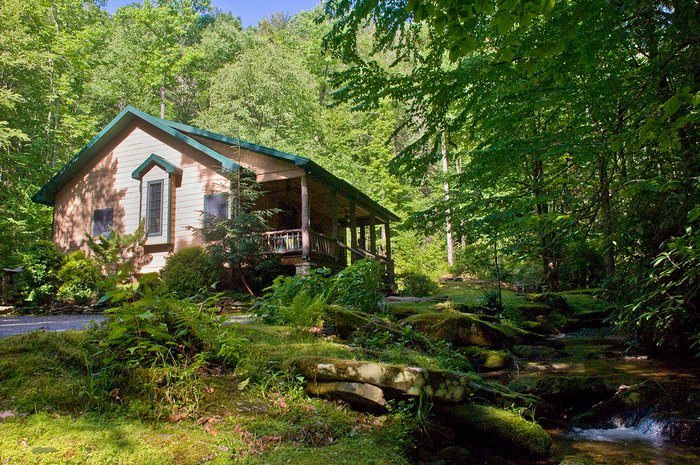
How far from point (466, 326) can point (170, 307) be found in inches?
235

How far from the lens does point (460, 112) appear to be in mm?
10906

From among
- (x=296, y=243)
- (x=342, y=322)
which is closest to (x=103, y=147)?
(x=296, y=243)

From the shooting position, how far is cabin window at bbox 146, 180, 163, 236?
16797 millimetres

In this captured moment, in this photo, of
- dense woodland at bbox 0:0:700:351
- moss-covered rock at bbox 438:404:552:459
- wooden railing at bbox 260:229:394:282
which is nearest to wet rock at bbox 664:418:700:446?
dense woodland at bbox 0:0:700:351

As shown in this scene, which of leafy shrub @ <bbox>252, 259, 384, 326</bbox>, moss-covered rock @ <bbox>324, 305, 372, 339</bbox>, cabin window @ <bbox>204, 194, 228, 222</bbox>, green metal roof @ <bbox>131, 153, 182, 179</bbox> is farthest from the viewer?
green metal roof @ <bbox>131, 153, 182, 179</bbox>

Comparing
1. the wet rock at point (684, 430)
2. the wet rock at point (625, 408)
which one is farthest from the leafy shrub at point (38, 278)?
the wet rock at point (684, 430)

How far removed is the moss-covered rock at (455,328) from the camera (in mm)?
7832

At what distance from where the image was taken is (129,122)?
1794 cm

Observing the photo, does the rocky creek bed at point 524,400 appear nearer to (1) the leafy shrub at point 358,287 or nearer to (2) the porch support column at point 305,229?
(1) the leafy shrub at point 358,287

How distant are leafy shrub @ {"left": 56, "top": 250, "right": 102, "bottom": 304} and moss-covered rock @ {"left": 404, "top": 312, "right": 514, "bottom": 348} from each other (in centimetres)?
1163

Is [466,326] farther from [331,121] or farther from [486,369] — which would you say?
[331,121]

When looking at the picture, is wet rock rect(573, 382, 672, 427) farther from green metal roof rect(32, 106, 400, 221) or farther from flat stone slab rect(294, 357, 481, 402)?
green metal roof rect(32, 106, 400, 221)

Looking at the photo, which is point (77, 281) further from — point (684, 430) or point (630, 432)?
point (684, 430)

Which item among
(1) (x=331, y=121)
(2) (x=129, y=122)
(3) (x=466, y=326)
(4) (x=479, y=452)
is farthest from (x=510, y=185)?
(1) (x=331, y=121)
